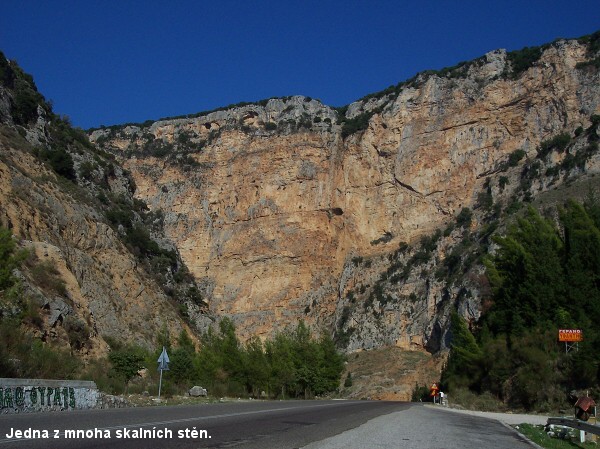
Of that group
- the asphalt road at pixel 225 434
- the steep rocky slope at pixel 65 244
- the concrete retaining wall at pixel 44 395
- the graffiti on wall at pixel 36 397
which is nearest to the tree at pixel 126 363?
the steep rocky slope at pixel 65 244

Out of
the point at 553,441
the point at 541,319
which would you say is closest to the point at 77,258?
the point at 541,319

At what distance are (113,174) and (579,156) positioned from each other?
52.0 metres

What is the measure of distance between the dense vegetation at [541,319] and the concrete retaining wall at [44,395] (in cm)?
2325

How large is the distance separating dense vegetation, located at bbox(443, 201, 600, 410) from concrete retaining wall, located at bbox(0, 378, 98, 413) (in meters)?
23.2

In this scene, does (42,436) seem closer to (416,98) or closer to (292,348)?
(292,348)

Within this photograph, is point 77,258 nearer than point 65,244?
No

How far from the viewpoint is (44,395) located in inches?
608

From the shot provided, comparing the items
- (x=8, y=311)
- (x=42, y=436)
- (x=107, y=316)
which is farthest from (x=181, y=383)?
(x=42, y=436)

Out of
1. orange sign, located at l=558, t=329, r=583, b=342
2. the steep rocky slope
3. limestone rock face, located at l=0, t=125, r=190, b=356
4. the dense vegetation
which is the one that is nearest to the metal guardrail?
orange sign, located at l=558, t=329, r=583, b=342

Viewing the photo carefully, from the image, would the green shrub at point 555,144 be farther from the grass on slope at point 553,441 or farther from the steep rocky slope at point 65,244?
the grass on slope at point 553,441

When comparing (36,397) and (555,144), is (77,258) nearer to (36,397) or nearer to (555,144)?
(36,397)

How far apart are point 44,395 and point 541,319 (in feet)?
97.2

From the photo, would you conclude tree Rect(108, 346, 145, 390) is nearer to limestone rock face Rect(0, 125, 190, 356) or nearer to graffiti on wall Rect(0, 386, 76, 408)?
limestone rock face Rect(0, 125, 190, 356)

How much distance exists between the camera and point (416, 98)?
9206cm
